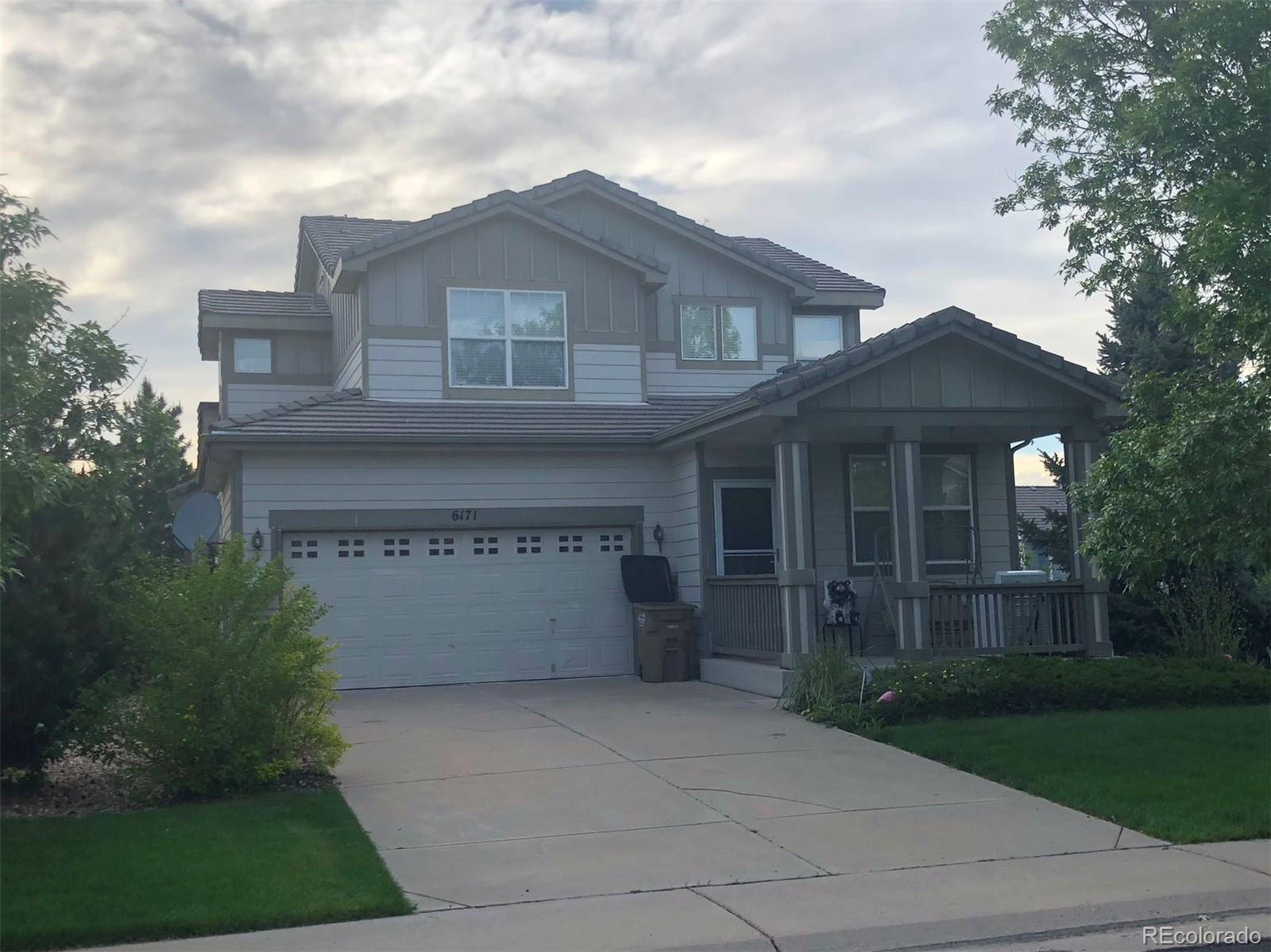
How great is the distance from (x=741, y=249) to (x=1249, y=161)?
34.7 ft

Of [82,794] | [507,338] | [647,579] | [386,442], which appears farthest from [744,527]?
[82,794]

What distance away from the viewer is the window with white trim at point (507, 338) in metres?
17.7

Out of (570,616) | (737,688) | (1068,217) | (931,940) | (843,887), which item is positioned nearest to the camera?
(931,940)

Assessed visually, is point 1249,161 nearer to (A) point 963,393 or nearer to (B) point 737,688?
(A) point 963,393

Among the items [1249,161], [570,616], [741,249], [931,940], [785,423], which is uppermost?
[741,249]

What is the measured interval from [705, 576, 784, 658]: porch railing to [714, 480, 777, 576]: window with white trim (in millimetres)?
617

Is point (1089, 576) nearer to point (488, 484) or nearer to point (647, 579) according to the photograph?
point (647, 579)

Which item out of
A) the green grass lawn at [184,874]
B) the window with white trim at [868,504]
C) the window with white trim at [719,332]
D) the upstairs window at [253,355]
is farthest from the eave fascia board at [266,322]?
the green grass lawn at [184,874]

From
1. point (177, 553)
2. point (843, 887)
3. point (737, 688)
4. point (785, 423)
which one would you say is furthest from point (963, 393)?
point (177, 553)

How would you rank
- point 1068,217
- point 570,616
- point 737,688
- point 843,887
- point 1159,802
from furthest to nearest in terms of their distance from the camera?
point 570,616, point 737,688, point 1068,217, point 1159,802, point 843,887

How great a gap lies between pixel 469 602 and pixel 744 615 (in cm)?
369

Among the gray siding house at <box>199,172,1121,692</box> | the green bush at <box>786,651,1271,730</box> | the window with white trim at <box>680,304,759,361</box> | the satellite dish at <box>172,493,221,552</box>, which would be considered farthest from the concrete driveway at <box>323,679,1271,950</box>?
the window with white trim at <box>680,304,759,361</box>

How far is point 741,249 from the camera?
19672 mm

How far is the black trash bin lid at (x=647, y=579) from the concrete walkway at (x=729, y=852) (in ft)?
15.5
